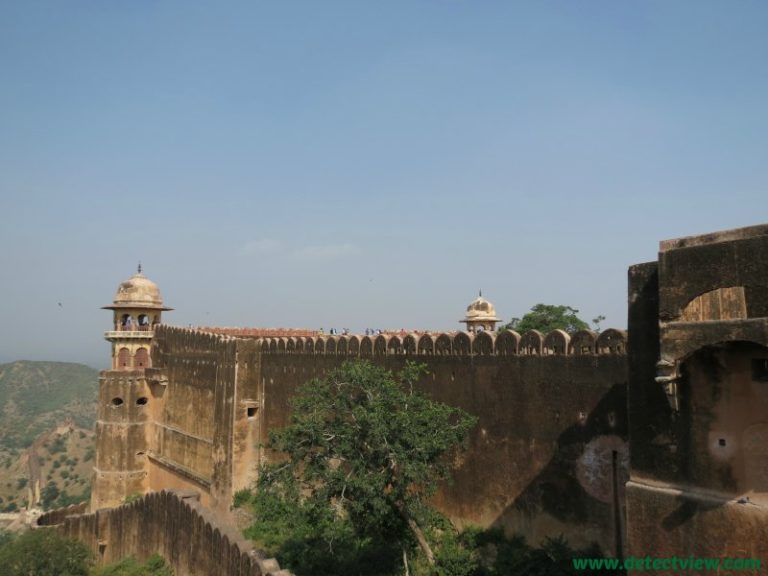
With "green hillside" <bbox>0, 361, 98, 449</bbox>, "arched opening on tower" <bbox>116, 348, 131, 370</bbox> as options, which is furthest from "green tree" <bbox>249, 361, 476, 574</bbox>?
"green hillside" <bbox>0, 361, 98, 449</bbox>

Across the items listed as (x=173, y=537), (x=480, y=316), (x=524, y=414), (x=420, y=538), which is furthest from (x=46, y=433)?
(x=524, y=414)

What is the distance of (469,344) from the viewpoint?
10.7m

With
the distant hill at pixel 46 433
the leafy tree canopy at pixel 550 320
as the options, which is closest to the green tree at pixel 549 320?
the leafy tree canopy at pixel 550 320

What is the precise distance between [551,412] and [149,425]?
17.7 meters

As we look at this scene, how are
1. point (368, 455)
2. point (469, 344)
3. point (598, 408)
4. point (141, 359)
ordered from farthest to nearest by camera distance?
point (141, 359)
point (469, 344)
point (368, 455)
point (598, 408)

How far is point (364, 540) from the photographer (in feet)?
35.9

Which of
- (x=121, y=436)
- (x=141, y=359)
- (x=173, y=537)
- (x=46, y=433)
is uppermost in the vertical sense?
(x=141, y=359)

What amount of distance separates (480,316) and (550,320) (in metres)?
3.00

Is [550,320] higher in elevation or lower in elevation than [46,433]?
higher

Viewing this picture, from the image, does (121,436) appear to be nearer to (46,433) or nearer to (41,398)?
(46,433)

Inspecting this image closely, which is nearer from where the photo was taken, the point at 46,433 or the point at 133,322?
the point at 133,322

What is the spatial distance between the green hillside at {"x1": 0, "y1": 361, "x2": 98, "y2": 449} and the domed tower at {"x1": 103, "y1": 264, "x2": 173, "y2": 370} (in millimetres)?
58264

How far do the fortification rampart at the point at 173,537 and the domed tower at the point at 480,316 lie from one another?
52.1ft
